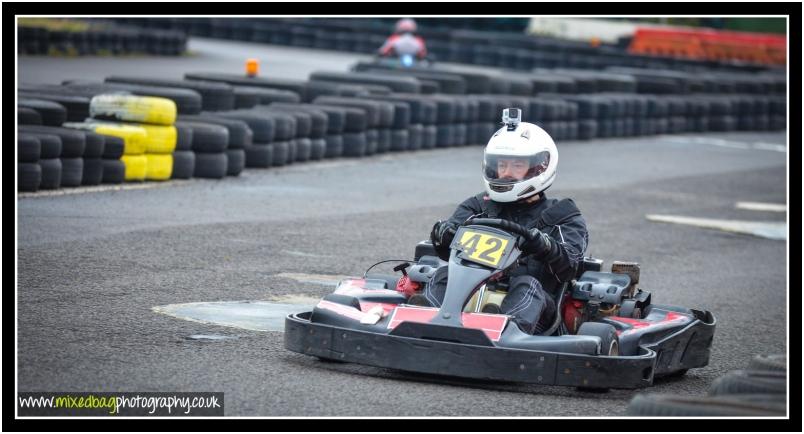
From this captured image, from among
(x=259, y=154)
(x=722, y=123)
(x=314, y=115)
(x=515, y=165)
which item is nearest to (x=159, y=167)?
(x=259, y=154)

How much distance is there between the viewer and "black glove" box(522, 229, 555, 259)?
19.8 ft

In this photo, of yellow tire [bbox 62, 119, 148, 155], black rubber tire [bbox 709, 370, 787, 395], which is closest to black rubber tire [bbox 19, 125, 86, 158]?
yellow tire [bbox 62, 119, 148, 155]

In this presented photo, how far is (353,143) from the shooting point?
51.4 ft

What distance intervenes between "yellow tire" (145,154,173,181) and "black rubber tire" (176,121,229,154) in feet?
1.23

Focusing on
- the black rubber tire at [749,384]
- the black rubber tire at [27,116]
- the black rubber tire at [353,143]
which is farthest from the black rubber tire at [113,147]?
the black rubber tire at [749,384]

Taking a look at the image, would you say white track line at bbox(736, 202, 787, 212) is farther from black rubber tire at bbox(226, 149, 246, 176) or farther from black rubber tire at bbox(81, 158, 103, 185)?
black rubber tire at bbox(81, 158, 103, 185)

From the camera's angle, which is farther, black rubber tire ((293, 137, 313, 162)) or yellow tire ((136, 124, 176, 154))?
black rubber tire ((293, 137, 313, 162))

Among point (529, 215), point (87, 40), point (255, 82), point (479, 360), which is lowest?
point (479, 360)

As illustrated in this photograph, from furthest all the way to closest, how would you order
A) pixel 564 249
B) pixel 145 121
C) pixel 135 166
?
pixel 145 121 → pixel 135 166 → pixel 564 249

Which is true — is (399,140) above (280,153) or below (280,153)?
above

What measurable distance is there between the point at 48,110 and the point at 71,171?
86 cm

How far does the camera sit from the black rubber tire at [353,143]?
51.3 ft

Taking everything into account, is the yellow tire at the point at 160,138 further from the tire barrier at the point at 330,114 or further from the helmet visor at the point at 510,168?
the helmet visor at the point at 510,168

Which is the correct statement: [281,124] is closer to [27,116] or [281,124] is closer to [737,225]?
[27,116]
